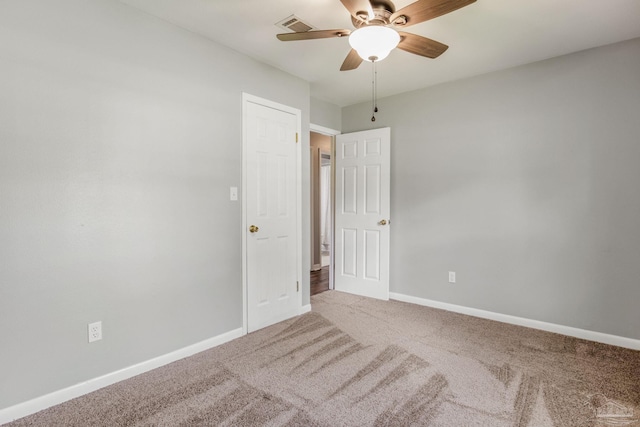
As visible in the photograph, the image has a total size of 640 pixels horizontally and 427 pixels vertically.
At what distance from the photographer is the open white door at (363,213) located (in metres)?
3.90

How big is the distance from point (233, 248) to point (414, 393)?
68.6 inches

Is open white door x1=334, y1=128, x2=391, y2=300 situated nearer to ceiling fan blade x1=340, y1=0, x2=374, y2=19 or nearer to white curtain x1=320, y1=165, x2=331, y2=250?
ceiling fan blade x1=340, y1=0, x2=374, y2=19

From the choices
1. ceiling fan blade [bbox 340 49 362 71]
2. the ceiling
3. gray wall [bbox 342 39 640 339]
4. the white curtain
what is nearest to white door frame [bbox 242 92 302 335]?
the ceiling

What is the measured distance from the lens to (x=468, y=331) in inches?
116

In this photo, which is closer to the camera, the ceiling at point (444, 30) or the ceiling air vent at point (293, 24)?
the ceiling at point (444, 30)

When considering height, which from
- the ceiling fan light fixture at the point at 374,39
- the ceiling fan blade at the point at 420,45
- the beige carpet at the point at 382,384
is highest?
the ceiling fan blade at the point at 420,45

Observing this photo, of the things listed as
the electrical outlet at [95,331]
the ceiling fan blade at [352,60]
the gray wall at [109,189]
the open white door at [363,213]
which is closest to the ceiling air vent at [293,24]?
the ceiling fan blade at [352,60]

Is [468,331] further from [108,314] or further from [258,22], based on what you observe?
[258,22]

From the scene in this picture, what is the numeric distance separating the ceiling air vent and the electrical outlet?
235 cm

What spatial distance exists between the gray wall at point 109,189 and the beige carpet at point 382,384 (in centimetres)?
31

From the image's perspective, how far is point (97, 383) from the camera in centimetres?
202

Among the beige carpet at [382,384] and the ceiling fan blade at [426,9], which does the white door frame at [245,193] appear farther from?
the ceiling fan blade at [426,9]

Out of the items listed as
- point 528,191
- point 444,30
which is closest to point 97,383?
point 444,30

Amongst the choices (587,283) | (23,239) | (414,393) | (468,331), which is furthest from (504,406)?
(23,239)
